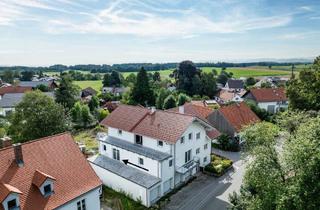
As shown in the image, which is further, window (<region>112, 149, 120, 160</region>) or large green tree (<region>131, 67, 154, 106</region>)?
large green tree (<region>131, 67, 154, 106</region>)

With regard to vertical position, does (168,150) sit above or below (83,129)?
above

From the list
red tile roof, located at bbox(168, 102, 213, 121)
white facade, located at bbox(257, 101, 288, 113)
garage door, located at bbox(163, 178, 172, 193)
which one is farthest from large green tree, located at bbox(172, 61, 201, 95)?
garage door, located at bbox(163, 178, 172, 193)

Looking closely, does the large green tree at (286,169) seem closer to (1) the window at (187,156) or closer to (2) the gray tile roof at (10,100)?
(1) the window at (187,156)

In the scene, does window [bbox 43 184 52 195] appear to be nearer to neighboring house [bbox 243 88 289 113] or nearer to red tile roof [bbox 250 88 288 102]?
neighboring house [bbox 243 88 289 113]

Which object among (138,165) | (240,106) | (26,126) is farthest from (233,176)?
(26,126)

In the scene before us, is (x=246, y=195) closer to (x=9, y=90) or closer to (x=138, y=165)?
(x=138, y=165)
